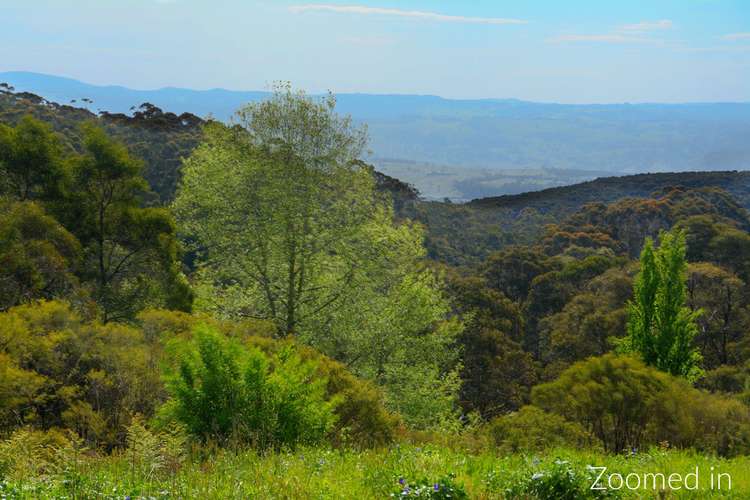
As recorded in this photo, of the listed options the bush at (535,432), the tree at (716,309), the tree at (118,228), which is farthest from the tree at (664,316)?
the tree at (716,309)

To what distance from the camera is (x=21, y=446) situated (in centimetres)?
700

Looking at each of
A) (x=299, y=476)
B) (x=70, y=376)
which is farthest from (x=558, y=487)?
(x=70, y=376)

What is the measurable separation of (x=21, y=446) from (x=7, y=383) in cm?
399

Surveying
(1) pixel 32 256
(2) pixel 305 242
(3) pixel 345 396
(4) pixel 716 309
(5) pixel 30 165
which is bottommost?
(4) pixel 716 309

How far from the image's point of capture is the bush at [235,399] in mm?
8578

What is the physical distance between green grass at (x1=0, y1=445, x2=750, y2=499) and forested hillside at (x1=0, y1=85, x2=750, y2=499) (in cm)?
4

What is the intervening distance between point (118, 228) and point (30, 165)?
3896mm

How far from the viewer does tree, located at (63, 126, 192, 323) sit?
22.8m

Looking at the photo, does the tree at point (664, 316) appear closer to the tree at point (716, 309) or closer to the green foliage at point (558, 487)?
the green foliage at point (558, 487)

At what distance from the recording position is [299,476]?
6.03 metres

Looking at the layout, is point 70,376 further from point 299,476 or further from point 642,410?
point 642,410

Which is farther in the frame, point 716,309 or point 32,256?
point 716,309

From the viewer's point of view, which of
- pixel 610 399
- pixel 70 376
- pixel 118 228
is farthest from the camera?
pixel 118 228

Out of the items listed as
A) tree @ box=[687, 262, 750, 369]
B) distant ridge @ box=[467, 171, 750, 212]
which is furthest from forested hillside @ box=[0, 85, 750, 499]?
distant ridge @ box=[467, 171, 750, 212]
